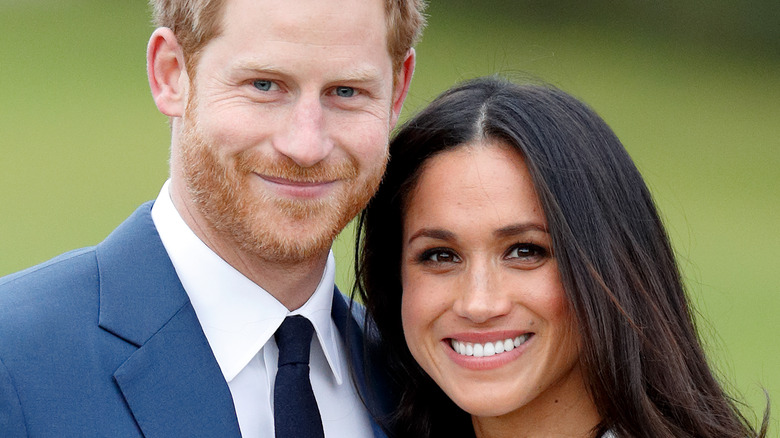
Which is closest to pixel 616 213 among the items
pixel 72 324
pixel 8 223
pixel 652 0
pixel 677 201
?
pixel 72 324

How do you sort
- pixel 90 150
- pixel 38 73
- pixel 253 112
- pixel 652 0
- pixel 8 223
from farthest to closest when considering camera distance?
pixel 652 0 < pixel 38 73 < pixel 90 150 < pixel 8 223 < pixel 253 112

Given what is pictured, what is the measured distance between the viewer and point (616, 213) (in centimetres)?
307

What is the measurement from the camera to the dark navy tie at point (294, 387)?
2811mm

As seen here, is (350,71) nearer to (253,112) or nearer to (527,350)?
(253,112)

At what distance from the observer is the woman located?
2.98 m

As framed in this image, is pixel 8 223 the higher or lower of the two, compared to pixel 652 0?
lower

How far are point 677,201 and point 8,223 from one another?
28.6 ft

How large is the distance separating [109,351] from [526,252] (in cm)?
110

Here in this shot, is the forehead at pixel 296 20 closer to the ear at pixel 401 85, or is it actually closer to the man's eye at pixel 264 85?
the man's eye at pixel 264 85

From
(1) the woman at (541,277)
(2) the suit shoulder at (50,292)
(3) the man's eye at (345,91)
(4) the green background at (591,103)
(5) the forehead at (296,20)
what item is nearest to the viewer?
(2) the suit shoulder at (50,292)

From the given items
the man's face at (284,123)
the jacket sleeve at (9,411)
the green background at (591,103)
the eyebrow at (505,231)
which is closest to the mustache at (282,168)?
the man's face at (284,123)

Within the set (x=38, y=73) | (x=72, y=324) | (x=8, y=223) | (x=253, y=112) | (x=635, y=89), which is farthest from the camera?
(x=635, y=89)

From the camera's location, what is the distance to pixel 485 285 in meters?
2.98

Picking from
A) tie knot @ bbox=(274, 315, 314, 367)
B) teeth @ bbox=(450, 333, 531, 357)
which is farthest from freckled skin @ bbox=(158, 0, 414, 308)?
teeth @ bbox=(450, 333, 531, 357)
